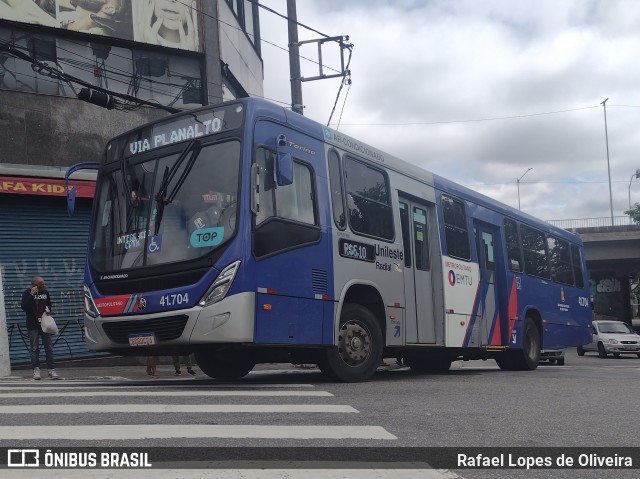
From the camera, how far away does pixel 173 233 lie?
823cm

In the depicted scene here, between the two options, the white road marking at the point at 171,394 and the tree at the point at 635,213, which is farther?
the tree at the point at 635,213

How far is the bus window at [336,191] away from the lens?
9266 millimetres

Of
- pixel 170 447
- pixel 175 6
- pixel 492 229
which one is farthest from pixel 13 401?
pixel 175 6

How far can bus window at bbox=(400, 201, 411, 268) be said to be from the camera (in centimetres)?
1071

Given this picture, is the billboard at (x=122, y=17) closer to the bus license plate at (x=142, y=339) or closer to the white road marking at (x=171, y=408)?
the bus license plate at (x=142, y=339)

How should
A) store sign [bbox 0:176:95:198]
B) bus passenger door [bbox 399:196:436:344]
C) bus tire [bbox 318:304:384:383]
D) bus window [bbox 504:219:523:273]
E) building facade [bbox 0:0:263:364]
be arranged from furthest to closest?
building facade [bbox 0:0:263:364] < store sign [bbox 0:176:95:198] < bus window [bbox 504:219:523:273] < bus passenger door [bbox 399:196:436:344] < bus tire [bbox 318:304:384:383]

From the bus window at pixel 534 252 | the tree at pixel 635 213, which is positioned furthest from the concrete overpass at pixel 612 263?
the bus window at pixel 534 252

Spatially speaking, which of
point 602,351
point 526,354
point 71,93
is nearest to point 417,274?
point 526,354

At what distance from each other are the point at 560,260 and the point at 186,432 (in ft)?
43.4

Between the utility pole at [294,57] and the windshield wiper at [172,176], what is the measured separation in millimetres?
9231

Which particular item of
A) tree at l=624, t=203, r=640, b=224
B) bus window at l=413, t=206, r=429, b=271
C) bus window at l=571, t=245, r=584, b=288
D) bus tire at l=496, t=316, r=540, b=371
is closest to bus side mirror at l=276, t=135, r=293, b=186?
bus window at l=413, t=206, r=429, b=271

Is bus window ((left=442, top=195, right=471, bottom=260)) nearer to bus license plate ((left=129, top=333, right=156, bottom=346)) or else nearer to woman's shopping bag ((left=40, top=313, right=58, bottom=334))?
bus license plate ((left=129, top=333, right=156, bottom=346))

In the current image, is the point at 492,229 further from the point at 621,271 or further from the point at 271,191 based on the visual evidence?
the point at 621,271

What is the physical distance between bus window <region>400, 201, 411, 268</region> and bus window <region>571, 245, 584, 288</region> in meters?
8.09
